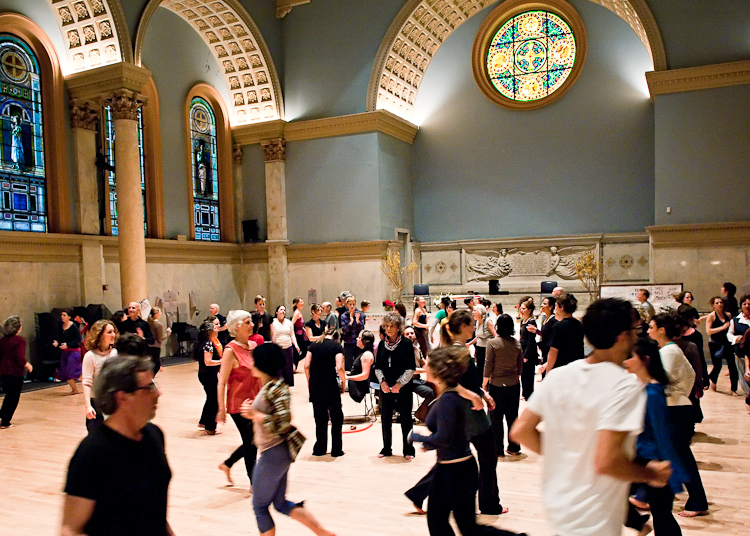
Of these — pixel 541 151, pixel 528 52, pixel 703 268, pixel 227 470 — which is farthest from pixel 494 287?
pixel 227 470

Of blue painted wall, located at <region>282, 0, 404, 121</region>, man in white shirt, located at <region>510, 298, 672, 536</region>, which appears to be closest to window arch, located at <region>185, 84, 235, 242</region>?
blue painted wall, located at <region>282, 0, 404, 121</region>

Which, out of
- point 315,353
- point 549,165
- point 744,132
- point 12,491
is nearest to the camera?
point 12,491

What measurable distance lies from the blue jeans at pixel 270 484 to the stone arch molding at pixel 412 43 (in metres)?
16.5

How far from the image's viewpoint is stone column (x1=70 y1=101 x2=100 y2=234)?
50.6 ft

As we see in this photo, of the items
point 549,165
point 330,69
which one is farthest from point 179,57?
point 549,165

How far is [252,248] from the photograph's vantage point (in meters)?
21.2

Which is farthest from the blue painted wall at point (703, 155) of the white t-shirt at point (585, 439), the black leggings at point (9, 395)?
the white t-shirt at point (585, 439)

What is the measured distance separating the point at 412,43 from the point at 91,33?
32.6 ft

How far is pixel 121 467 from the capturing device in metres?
2.36

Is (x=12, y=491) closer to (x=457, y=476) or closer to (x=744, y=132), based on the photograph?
(x=457, y=476)

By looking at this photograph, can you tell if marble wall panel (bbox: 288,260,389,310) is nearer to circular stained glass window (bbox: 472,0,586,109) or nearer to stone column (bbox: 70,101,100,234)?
stone column (bbox: 70,101,100,234)

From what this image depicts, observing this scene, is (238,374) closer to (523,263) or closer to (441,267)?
(523,263)

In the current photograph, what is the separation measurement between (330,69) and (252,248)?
6.59 meters

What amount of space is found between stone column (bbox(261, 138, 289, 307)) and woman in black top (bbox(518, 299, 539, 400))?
12532 mm
